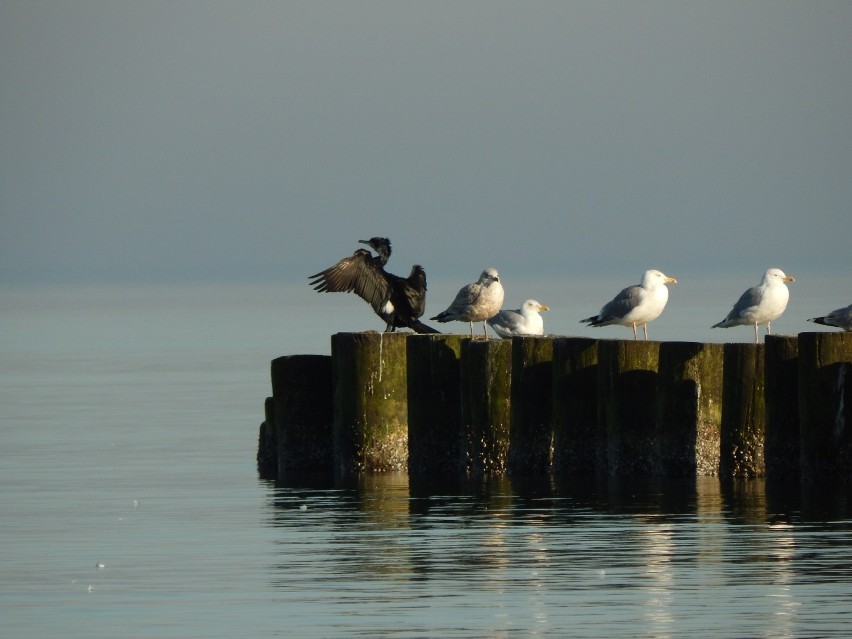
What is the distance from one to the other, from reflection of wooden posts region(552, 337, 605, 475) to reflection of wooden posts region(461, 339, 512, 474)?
548 mm

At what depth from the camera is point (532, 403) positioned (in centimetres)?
1902

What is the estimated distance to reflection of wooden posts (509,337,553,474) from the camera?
62.3 ft

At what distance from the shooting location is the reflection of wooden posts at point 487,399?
19062 millimetres

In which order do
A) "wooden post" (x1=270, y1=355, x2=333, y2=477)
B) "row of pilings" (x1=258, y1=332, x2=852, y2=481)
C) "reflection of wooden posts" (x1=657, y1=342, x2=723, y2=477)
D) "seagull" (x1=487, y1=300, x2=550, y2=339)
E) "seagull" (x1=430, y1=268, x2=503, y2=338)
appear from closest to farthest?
"row of pilings" (x1=258, y1=332, x2=852, y2=481)
"reflection of wooden posts" (x1=657, y1=342, x2=723, y2=477)
"wooden post" (x1=270, y1=355, x2=333, y2=477)
"seagull" (x1=430, y1=268, x2=503, y2=338)
"seagull" (x1=487, y1=300, x2=550, y2=339)

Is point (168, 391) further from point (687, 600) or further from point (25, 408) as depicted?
point (687, 600)

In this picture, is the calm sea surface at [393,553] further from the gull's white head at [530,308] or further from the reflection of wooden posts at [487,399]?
the gull's white head at [530,308]

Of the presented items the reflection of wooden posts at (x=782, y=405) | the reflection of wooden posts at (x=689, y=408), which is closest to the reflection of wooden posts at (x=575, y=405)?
the reflection of wooden posts at (x=689, y=408)

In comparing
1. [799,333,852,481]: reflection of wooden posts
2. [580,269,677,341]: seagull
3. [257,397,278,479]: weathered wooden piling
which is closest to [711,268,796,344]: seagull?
[580,269,677,341]: seagull

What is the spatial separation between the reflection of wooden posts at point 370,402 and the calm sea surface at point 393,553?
0.27m

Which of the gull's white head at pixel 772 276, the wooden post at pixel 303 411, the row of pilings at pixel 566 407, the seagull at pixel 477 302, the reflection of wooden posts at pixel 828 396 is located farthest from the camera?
the gull's white head at pixel 772 276

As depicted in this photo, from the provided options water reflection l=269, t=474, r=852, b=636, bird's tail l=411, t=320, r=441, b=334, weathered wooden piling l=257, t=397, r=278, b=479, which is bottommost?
water reflection l=269, t=474, r=852, b=636

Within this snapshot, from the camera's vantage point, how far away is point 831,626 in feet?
39.2

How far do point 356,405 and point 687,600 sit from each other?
23.2ft

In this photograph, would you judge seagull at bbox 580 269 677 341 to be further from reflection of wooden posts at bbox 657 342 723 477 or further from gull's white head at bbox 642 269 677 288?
reflection of wooden posts at bbox 657 342 723 477
